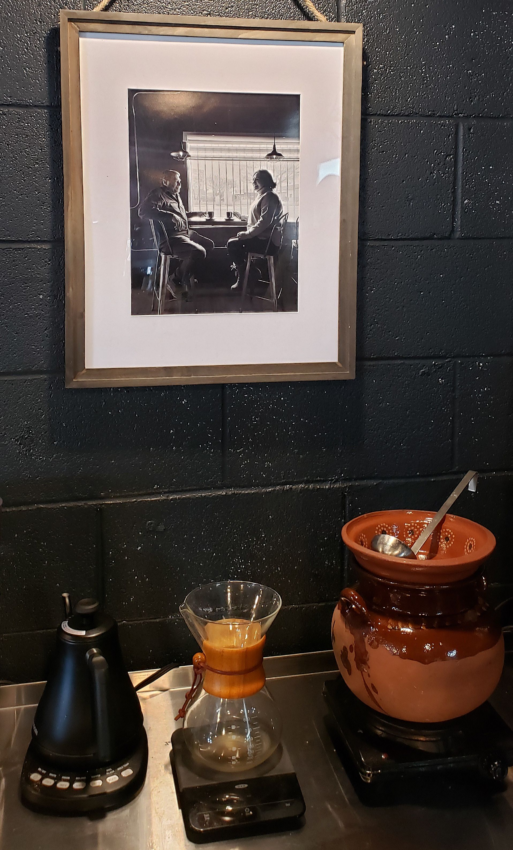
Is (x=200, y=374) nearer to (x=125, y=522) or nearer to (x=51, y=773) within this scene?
(x=125, y=522)

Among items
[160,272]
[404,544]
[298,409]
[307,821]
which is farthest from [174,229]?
[307,821]

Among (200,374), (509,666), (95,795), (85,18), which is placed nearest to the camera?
(95,795)

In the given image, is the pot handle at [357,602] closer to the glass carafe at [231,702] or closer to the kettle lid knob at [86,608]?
the glass carafe at [231,702]

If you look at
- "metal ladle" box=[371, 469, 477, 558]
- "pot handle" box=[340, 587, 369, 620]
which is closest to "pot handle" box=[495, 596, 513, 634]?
"metal ladle" box=[371, 469, 477, 558]

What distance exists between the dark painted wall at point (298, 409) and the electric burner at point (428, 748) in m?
0.29

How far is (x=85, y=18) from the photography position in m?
0.95

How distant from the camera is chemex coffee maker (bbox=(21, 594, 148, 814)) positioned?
2.77ft

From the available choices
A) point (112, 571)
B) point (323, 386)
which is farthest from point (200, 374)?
point (112, 571)

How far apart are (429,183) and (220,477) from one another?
0.58 metres

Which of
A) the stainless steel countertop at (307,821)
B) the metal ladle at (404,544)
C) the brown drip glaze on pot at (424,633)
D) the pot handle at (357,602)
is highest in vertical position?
the metal ladle at (404,544)

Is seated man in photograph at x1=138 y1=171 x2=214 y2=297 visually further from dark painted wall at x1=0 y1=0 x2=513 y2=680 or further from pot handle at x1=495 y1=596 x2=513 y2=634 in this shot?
pot handle at x1=495 y1=596 x2=513 y2=634

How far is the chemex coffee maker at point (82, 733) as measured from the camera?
84 centimetres

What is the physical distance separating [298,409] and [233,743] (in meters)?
0.50

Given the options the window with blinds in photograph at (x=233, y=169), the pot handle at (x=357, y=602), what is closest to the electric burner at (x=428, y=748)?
the pot handle at (x=357, y=602)
